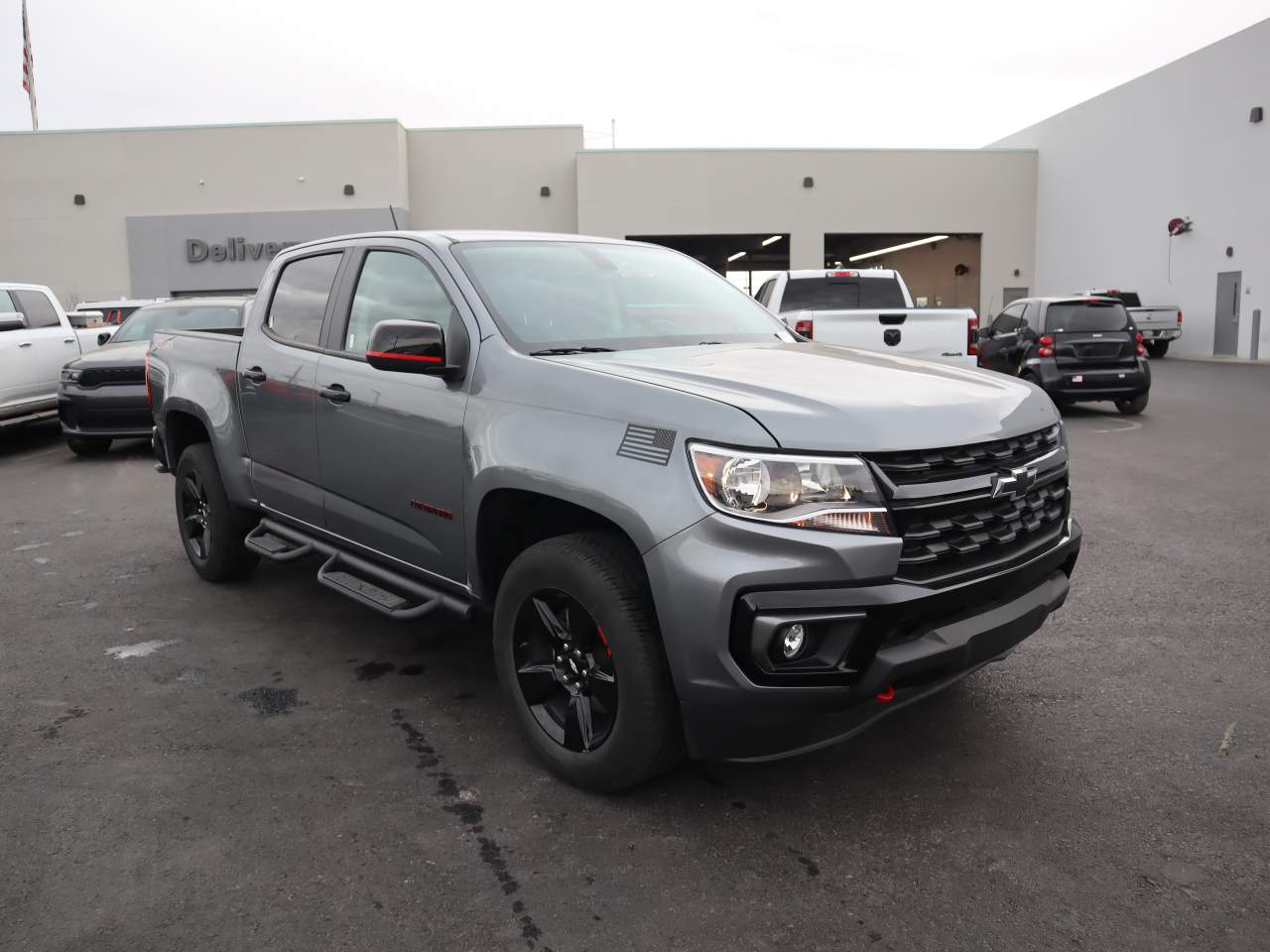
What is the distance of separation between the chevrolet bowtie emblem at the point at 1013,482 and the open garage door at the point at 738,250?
28.4 m

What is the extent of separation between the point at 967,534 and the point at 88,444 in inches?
432

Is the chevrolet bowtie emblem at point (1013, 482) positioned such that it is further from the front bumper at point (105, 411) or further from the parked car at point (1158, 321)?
the parked car at point (1158, 321)

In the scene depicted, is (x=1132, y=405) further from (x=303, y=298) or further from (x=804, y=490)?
(x=804, y=490)

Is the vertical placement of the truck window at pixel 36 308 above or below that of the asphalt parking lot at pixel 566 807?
above

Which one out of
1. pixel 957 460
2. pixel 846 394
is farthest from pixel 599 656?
pixel 957 460

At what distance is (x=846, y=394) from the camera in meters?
2.98

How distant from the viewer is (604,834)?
300 cm

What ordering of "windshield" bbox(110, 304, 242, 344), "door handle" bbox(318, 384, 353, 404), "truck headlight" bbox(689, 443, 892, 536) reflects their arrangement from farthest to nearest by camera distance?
"windshield" bbox(110, 304, 242, 344)
"door handle" bbox(318, 384, 353, 404)
"truck headlight" bbox(689, 443, 892, 536)

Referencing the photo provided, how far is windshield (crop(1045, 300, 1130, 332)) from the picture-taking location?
1330 cm

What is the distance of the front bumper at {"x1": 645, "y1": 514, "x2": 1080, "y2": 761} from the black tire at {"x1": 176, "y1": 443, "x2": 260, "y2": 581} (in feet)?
11.4

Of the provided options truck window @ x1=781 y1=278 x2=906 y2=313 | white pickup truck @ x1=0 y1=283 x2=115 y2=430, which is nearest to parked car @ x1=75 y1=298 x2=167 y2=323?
white pickup truck @ x1=0 y1=283 x2=115 y2=430

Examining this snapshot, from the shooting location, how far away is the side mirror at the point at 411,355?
11.3 feet

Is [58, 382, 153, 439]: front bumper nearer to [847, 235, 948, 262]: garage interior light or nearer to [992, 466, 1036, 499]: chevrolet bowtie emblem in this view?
[992, 466, 1036, 499]: chevrolet bowtie emblem

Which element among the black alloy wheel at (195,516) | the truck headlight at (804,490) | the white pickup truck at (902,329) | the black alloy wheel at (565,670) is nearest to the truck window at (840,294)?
the white pickup truck at (902,329)
